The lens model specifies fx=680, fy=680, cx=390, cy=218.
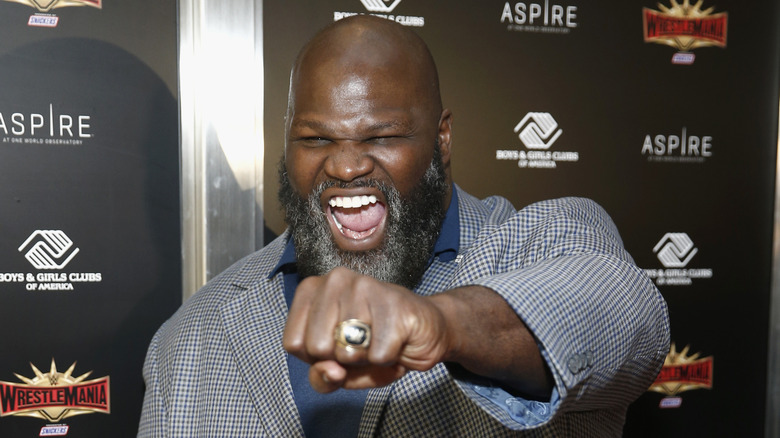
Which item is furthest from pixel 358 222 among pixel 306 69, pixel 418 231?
pixel 306 69

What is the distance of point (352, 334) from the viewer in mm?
413

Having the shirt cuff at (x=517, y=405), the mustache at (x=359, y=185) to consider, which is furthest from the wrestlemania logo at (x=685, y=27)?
the shirt cuff at (x=517, y=405)

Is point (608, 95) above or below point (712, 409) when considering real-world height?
above

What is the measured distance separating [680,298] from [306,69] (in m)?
1.27

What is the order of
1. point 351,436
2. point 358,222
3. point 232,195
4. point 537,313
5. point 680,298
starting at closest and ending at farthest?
point 537,313, point 351,436, point 358,222, point 232,195, point 680,298

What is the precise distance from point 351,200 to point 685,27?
3.97ft

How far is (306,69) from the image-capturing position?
1.02m

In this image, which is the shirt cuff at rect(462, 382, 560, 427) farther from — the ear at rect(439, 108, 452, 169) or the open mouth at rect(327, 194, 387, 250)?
the ear at rect(439, 108, 452, 169)

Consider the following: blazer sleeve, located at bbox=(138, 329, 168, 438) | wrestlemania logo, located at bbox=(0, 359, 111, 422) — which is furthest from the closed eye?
wrestlemania logo, located at bbox=(0, 359, 111, 422)

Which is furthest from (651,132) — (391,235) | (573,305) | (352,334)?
(352,334)

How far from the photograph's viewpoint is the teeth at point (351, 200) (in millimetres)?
979

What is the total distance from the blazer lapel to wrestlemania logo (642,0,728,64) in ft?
3.96

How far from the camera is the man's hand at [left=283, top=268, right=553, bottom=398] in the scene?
418 mm

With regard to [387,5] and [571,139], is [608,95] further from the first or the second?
[387,5]
